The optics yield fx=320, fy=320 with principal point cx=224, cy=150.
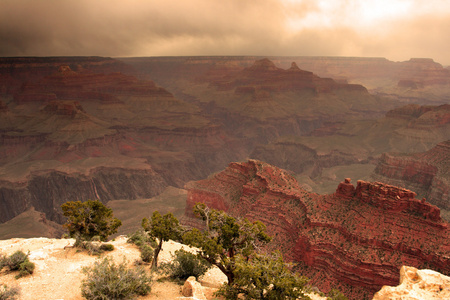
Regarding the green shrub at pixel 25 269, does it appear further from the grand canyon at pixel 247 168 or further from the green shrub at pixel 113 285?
the grand canyon at pixel 247 168

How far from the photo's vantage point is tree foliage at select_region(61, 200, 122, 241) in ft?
96.2

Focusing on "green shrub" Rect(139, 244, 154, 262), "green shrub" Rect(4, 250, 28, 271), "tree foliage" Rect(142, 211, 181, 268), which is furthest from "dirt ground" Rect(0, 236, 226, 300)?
"tree foliage" Rect(142, 211, 181, 268)

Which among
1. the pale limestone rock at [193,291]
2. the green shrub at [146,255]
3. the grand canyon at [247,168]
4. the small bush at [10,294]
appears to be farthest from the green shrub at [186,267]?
the grand canyon at [247,168]

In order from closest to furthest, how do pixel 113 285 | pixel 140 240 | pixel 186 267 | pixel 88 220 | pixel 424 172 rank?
pixel 113 285 < pixel 186 267 < pixel 88 220 < pixel 140 240 < pixel 424 172

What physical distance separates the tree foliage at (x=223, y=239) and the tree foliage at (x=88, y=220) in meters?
11.6

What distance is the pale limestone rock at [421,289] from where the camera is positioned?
17078mm

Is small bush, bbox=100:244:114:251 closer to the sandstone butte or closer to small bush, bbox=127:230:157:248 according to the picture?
small bush, bbox=127:230:157:248

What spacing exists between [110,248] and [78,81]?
553ft

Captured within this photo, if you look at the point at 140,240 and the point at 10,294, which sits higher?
the point at 10,294

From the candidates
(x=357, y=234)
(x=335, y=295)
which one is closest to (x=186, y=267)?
(x=335, y=295)

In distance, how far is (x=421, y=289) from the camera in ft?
58.1

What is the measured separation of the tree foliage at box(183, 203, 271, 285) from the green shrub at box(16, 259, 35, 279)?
429 inches

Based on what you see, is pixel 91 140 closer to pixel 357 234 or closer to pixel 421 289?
pixel 357 234

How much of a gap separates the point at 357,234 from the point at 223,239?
745 inches
